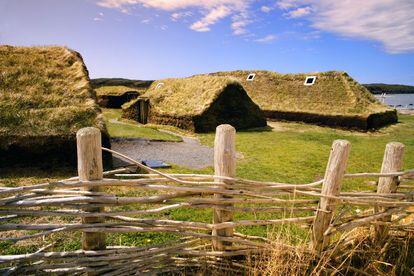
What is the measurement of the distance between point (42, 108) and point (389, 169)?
7134 mm

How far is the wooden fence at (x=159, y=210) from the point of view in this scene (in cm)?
263

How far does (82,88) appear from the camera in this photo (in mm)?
7934

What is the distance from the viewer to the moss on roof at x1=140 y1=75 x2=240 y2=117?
1527 centimetres

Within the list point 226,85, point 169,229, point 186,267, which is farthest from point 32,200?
point 226,85

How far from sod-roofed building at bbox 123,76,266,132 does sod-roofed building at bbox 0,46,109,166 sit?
277 inches

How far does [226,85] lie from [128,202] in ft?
45.6

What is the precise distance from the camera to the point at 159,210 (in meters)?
2.91

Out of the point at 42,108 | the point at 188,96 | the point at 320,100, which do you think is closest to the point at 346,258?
the point at 42,108

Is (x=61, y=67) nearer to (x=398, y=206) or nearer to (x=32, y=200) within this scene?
(x=32, y=200)

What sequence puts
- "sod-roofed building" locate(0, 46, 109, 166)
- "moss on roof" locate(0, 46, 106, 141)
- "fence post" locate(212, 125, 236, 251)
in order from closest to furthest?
"fence post" locate(212, 125, 236, 251), "sod-roofed building" locate(0, 46, 109, 166), "moss on roof" locate(0, 46, 106, 141)

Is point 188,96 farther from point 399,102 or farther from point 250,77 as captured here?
point 399,102

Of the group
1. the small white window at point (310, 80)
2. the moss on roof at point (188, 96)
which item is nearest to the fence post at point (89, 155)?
the moss on roof at point (188, 96)

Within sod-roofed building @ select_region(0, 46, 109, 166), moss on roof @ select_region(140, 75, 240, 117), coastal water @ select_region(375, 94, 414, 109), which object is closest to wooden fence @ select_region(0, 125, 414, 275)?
sod-roofed building @ select_region(0, 46, 109, 166)

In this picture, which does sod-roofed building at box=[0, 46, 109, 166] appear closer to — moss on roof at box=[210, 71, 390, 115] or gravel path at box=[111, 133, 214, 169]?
gravel path at box=[111, 133, 214, 169]
